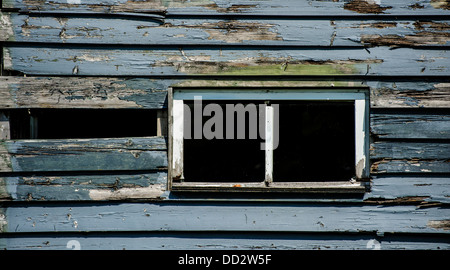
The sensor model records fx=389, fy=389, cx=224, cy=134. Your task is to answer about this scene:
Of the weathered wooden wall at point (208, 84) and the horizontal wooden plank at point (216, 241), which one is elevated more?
the weathered wooden wall at point (208, 84)

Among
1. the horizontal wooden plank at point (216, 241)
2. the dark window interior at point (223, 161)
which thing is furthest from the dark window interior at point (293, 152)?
the horizontal wooden plank at point (216, 241)

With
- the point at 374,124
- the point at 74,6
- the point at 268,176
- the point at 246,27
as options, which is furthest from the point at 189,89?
the point at 374,124

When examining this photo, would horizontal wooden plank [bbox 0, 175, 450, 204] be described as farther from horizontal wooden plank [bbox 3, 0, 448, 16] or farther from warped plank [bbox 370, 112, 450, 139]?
horizontal wooden plank [bbox 3, 0, 448, 16]

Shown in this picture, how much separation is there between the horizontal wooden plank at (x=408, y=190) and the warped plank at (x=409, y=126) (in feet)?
0.94

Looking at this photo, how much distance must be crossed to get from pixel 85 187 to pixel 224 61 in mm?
1234

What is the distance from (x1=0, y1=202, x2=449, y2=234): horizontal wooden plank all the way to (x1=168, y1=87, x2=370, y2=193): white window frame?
0.41 feet

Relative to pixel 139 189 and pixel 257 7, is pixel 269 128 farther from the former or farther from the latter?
pixel 139 189

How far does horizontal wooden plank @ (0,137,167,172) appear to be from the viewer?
8.34 ft

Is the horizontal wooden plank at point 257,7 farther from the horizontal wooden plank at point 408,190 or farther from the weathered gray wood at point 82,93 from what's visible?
the horizontal wooden plank at point 408,190

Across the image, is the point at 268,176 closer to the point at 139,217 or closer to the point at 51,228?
the point at 139,217

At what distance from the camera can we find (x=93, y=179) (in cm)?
255

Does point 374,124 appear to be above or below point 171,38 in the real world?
below

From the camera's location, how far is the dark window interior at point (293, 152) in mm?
5781

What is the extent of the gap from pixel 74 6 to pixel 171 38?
671 millimetres
